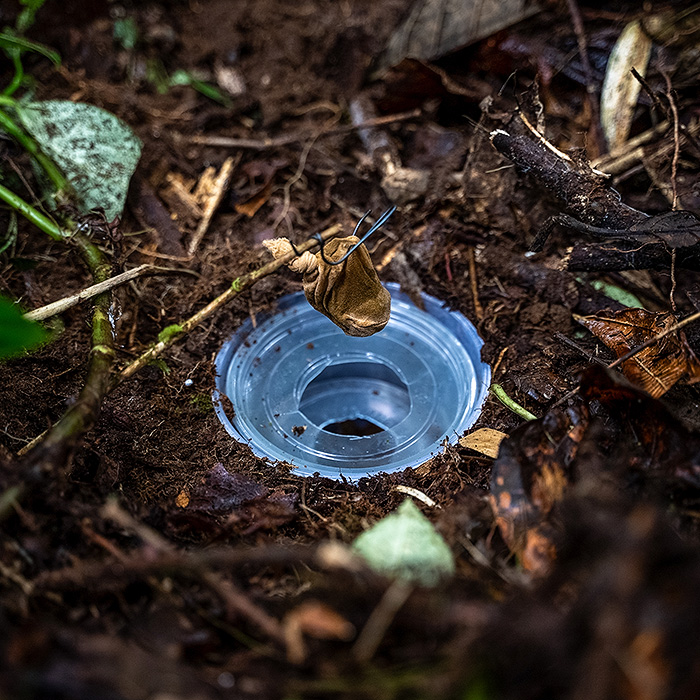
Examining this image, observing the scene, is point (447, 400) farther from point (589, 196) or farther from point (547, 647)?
point (547, 647)

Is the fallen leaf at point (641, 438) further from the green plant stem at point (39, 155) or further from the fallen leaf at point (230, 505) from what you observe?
the green plant stem at point (39, 155)

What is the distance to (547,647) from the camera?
41.2 inches

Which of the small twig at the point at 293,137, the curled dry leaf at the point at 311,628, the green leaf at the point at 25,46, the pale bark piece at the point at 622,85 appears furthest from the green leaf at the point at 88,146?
the pale bark piece at the point at 622,85

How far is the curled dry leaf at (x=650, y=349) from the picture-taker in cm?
179

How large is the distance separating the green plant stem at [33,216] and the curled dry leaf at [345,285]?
2.84 feet

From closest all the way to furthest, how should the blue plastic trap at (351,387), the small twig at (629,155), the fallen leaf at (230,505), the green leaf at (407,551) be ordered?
1. the green leaf at (407,551)
2. the fallen leaf at (230,505)
3. the blue plastic trap at (351,387)
4. the small twig at (629,155)

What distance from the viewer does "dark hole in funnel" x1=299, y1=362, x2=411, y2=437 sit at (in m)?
2.52

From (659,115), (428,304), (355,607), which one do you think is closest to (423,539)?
(355,607)

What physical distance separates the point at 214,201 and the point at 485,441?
156 cm

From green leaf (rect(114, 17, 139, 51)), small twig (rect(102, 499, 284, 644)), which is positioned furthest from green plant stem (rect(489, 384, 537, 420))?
green leaf (rect(114, 17, 139, 51))

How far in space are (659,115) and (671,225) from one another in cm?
82

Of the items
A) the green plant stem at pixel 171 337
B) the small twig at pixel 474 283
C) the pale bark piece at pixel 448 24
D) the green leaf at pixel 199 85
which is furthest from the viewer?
the green leaf at pixel 199 85

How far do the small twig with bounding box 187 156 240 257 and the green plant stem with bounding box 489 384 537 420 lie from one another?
132cm

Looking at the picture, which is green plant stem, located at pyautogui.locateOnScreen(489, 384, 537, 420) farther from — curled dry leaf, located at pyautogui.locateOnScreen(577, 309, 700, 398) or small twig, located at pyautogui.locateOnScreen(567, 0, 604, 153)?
small twig, located at pyautogui.locateOnScreen(567, 0, 604, 153)
